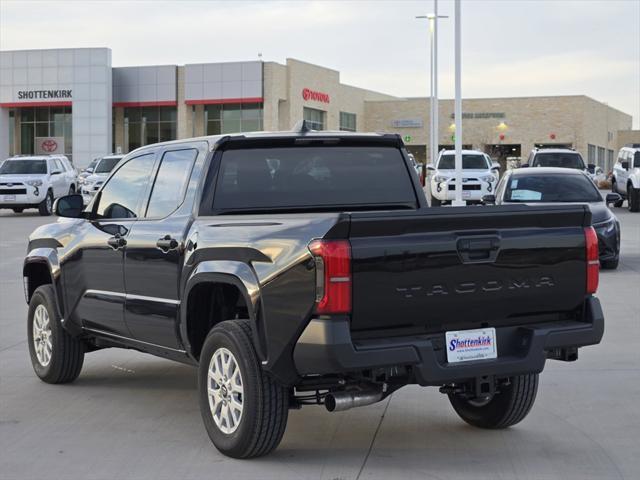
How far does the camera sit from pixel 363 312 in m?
5.95

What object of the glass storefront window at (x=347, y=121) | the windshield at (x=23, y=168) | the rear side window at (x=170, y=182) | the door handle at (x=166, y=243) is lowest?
the door handle at (x=166, y=243)

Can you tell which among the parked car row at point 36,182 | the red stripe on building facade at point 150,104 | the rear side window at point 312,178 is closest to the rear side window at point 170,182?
the rear side window at point 312,178

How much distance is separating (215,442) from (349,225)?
1753 mm

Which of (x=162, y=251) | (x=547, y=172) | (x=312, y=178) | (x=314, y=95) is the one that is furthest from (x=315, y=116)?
(x=162, y=251)

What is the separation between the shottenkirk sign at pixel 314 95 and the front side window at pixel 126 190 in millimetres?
72503

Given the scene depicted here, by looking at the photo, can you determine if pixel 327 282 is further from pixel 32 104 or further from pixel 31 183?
pixel 32 104

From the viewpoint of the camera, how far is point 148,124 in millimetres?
77688

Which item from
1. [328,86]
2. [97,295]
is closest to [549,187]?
[97,295]

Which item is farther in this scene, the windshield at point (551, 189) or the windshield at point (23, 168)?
the windshield at point (23, 168)

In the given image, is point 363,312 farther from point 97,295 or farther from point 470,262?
point 97,295

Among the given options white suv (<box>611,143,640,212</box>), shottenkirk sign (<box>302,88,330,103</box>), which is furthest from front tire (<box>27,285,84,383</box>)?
shottenkirk sign (<box>302,88,330,103</box>)

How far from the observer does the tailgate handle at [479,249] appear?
6.17 meters

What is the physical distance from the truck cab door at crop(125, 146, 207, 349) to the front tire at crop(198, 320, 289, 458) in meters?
0.62

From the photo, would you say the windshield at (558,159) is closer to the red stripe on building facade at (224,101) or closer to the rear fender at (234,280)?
the rear fender at (234,280)
